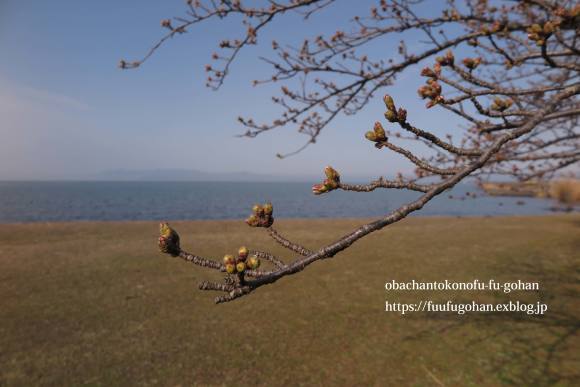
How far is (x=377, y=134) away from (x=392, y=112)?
0.30ft

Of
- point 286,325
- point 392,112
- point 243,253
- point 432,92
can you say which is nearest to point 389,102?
point 392,112

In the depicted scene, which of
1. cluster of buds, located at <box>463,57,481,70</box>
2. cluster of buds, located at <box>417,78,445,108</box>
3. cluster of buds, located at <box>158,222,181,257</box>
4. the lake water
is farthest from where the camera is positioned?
the lake water

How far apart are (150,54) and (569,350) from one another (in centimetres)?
692

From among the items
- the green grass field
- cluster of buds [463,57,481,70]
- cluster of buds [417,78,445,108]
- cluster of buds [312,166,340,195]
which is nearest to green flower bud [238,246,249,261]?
cluster of buds [312,166,340,195]

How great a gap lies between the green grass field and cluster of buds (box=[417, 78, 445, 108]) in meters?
4.36

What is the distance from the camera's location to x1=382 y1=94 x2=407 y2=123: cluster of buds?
128 cm

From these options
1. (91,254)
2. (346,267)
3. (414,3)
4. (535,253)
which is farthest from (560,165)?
(91,254)

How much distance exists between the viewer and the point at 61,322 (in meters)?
6.46

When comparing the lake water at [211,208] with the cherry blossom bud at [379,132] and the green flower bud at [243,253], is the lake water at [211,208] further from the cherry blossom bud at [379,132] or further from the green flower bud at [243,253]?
the green flower bud at [243,253]

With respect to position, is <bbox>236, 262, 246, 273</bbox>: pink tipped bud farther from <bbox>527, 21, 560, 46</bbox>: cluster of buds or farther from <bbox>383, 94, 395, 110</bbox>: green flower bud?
<bbox>527, 21, 560, 46</bbox>: cluster of buds

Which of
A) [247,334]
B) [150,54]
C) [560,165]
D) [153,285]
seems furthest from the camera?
[153,285]

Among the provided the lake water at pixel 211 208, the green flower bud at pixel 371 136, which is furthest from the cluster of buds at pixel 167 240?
the lake water at pixel 211 208

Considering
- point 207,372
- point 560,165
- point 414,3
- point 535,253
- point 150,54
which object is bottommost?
point 207,372

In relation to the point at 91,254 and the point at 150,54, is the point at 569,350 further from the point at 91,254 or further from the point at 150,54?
the point at 91,254
